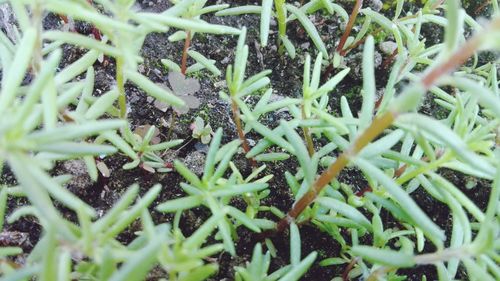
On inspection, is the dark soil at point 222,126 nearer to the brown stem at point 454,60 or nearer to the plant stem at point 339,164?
the plant stem at point 339,164

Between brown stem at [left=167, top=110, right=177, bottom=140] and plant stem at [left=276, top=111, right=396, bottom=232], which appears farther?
brown stem at [left=167, top=110, right=177, bottom=140]

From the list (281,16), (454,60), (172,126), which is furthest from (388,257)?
(281,16)

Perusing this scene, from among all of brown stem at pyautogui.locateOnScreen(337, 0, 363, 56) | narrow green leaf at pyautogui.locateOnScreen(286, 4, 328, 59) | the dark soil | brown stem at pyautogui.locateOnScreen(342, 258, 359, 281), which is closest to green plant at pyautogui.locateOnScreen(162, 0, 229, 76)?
the dark soil

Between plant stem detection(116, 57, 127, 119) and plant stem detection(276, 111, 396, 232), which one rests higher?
plant stem detection(116, 57, 127, 119)

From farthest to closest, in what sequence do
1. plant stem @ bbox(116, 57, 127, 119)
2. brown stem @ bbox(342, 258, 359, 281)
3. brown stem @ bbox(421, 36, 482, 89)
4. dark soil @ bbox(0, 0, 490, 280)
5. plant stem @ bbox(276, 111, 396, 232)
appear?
dark soil @ bbox(0, 0, 490, 280)
brown stem @ bbox(342, 258, 359, 281)
plant stem @ bbox(116, 57, 127, 119)
plant stem @ bbox(276, 111, 396, 232)
brown stem @ bbox(421, 36, 482, 89)

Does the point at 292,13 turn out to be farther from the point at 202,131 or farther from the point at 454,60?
the point at 454,60

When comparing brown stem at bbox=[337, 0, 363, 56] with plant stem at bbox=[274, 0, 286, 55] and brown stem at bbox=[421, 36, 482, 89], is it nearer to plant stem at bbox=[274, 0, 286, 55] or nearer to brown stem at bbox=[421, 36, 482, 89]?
plant stem at bbox=[274, 0, 286, 55]

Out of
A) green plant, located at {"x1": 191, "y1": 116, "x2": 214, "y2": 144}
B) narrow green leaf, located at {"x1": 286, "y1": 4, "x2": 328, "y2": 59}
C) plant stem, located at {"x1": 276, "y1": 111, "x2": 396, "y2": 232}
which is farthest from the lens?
narrow green leaf, located at {"x1": 286, "y1": 4, "x2": 328, "y2": 59}

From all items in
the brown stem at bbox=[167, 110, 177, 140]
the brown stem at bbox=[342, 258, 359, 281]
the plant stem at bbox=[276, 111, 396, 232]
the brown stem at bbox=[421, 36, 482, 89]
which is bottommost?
the brown stem at bbox=[342, 258, 359, 281]

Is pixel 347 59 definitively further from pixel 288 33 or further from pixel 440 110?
pixel 440 110
